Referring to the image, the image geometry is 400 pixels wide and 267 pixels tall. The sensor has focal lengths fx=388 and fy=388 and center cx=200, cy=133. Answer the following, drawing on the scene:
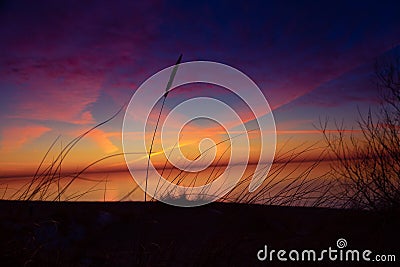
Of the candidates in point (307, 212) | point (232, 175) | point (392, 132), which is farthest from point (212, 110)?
point (392, 132)

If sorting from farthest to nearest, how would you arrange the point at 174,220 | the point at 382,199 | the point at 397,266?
the point at 382,199 → the point at 174,220 → the point at 397,266

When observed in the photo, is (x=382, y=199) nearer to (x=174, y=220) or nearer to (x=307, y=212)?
(x=307, y=212)

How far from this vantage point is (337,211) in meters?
4.14

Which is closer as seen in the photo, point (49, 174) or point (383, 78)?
point (49, 174)

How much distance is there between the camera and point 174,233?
3930mm

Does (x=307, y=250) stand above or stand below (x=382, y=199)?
below

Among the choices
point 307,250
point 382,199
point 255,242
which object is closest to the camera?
point 307,250

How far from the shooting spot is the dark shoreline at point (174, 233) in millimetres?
2195

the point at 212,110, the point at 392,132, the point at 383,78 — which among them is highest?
the point at 383,78

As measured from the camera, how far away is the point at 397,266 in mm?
2920

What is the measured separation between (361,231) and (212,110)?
2.04 meters

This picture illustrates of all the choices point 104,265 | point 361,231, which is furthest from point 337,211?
point 104,265

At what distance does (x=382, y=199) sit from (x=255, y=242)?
249 cm

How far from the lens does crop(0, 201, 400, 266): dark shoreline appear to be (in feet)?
7.20
